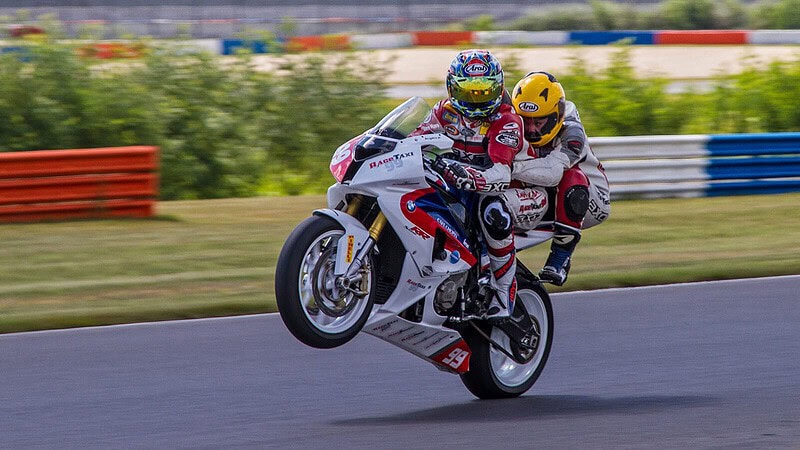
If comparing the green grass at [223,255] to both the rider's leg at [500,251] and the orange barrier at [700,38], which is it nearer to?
the rider's leg at [500,251]

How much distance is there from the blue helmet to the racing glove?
1.01 ft

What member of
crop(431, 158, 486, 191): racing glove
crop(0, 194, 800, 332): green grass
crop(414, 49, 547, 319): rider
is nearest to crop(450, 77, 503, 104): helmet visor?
crop(414, 49, 547, 319): rider

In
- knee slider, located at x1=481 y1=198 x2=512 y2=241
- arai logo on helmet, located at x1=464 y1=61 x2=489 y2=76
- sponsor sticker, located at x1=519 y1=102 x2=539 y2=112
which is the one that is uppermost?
arai logo on helmet, located at x1=464 y1=61 x2=489 y2=76

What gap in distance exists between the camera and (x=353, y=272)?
17.9 feet

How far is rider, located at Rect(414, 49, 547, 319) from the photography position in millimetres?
5883

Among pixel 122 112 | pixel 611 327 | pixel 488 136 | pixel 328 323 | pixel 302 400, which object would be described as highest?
pixel 488 136

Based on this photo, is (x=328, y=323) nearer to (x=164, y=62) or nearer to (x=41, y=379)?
(x=41, y=379)

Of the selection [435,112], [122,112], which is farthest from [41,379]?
[122,112]

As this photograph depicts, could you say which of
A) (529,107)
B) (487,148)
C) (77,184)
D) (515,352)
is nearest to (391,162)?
(487,148)

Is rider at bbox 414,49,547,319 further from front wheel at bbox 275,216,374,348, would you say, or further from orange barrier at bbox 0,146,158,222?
orange barrier at bbox 0,146,158,222

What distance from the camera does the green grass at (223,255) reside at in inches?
359

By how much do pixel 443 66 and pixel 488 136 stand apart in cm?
2075

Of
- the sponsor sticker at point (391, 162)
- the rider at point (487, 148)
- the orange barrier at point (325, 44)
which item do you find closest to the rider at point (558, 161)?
the rider at point (487, 148)

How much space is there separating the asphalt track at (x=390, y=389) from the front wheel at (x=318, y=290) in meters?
0.48
